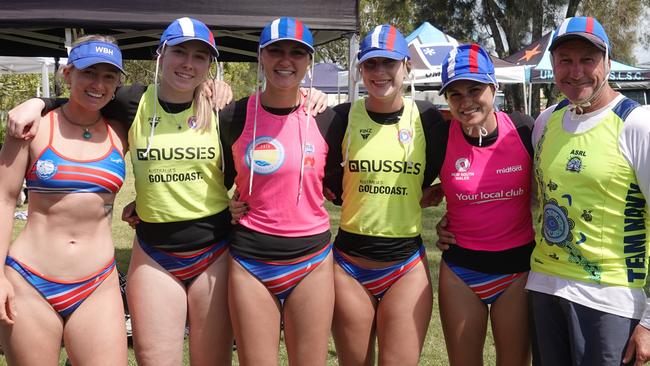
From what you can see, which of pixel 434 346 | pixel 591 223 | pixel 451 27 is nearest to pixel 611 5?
pixel 451 27

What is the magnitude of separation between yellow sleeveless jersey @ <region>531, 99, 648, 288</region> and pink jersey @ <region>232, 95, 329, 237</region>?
113cm

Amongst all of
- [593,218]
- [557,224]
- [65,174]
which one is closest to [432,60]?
[557,224]

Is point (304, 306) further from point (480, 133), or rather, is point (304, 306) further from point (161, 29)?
point (161, 29)

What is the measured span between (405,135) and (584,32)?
0.97 meters

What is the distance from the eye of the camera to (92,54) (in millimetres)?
2973

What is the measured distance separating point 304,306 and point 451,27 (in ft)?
83.5

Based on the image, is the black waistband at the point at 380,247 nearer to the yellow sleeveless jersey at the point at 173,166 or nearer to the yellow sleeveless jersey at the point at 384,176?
the yellow sleeveless jersey at the point at 384,176

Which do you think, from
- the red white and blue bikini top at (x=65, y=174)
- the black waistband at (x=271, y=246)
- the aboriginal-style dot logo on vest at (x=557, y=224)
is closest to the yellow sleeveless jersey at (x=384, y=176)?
the black waistband at (x=271, y=246)

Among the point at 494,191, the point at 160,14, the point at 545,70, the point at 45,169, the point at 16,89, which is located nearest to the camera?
the point at 45,169

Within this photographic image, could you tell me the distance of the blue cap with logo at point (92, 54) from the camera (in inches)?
117

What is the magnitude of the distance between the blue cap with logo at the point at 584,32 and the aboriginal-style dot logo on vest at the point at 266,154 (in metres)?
1.35

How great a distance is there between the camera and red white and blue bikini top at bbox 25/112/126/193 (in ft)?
9.54

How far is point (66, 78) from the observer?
122 inches

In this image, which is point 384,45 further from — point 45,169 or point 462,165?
point 45,169
